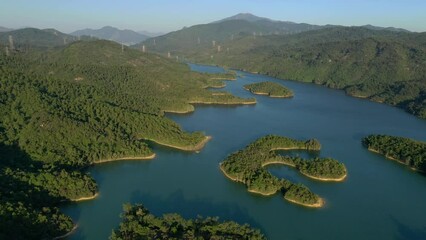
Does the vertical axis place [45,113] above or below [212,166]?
above

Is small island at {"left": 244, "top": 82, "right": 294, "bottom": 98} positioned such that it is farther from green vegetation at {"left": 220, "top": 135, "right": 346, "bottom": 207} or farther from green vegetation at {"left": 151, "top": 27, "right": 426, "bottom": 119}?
green vegetation at {"left": 220, "top": 135, "right": 346, "bottom": 207}

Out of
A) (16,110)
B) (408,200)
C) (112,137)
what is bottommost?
(408,200)

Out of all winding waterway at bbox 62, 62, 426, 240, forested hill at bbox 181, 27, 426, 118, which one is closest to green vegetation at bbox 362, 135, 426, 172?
winding waterway at bbox 62, 62, 426, 240

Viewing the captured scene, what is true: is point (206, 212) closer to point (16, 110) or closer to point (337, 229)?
point (337, 229)

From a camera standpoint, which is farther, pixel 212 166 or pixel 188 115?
pixel 188 115

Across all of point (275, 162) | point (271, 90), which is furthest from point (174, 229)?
point (271, 90)

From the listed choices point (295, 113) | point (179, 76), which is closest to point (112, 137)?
point (295, 113)
